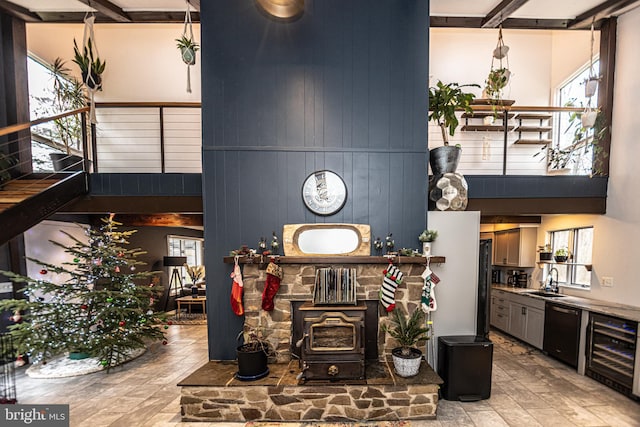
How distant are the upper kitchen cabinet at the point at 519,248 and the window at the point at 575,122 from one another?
4.38 feet

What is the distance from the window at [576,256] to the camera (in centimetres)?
435

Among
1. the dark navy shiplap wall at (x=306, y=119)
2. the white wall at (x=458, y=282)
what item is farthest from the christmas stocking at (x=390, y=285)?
the white wall at (x=458, y=282)

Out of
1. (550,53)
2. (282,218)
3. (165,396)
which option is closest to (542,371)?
(282,218)

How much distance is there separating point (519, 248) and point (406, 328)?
3693mm

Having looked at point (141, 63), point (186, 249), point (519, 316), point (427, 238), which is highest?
point (141, 63)

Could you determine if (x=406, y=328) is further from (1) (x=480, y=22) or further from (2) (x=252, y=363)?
(1) (x=480, y=22)

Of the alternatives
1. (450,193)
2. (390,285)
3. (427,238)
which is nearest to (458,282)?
(427,238)

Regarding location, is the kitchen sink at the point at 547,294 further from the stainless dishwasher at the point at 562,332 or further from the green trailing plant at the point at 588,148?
the green trailing plant at the point at 588,148

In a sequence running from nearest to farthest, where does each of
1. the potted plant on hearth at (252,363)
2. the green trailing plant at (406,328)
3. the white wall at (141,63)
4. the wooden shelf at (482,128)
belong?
the potted plant on hearth at (252,363) < the green trailing plant at (406,328) < the wooden shelf at (482,128) < the white wall at (141,63)

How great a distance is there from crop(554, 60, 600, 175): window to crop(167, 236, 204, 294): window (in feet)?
28.1

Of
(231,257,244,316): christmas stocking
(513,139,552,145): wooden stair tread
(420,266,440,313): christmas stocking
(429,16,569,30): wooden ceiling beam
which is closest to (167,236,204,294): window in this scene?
(231,257,244,316): christmas stocking

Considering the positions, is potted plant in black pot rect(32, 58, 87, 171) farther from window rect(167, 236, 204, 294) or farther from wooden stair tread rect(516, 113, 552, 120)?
wooden stair tread rect(516, 113, 552, 120)

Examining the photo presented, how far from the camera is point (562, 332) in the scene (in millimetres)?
3877

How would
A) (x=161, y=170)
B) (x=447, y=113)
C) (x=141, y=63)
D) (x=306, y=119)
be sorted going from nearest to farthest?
(x=306, y=119) < (x=447, y=113) < (x=161, y=170) < (x=141, y=63)
